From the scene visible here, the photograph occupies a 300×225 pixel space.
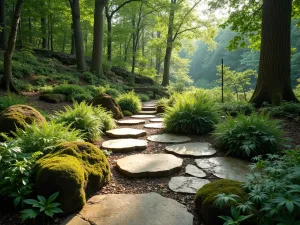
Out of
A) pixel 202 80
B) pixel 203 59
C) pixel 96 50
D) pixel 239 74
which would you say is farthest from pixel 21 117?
pixel 203 59

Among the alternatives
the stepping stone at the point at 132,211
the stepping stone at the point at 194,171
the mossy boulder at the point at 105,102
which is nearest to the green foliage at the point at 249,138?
the stepping stone at the point at 194,171

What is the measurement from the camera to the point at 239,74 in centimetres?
1287

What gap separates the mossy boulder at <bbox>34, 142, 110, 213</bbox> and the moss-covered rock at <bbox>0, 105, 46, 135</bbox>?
4.15 ft

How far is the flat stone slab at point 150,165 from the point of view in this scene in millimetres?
2646

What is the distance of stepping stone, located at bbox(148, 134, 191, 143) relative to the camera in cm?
409

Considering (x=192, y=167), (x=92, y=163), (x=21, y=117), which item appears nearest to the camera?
(x=92, y=163)

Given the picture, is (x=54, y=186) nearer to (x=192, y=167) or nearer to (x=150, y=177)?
(x=150, y=177)

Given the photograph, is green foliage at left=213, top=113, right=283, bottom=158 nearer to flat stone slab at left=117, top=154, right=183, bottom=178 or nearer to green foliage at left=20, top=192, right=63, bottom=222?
flat stone slab at left=117, top=154, right=183, bottom=178

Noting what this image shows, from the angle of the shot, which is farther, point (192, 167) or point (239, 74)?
point (239, 74)

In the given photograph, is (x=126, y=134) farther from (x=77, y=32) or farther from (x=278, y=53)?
(x=77, y=32)

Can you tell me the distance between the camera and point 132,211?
6.24ft

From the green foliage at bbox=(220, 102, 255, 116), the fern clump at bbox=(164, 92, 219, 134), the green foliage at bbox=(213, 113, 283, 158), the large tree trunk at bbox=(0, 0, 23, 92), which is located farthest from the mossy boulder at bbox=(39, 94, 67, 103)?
the green foliage at bbox=(213, 113, 283, 158)

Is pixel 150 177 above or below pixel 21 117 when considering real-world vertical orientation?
below

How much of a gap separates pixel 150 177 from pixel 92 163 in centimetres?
73
